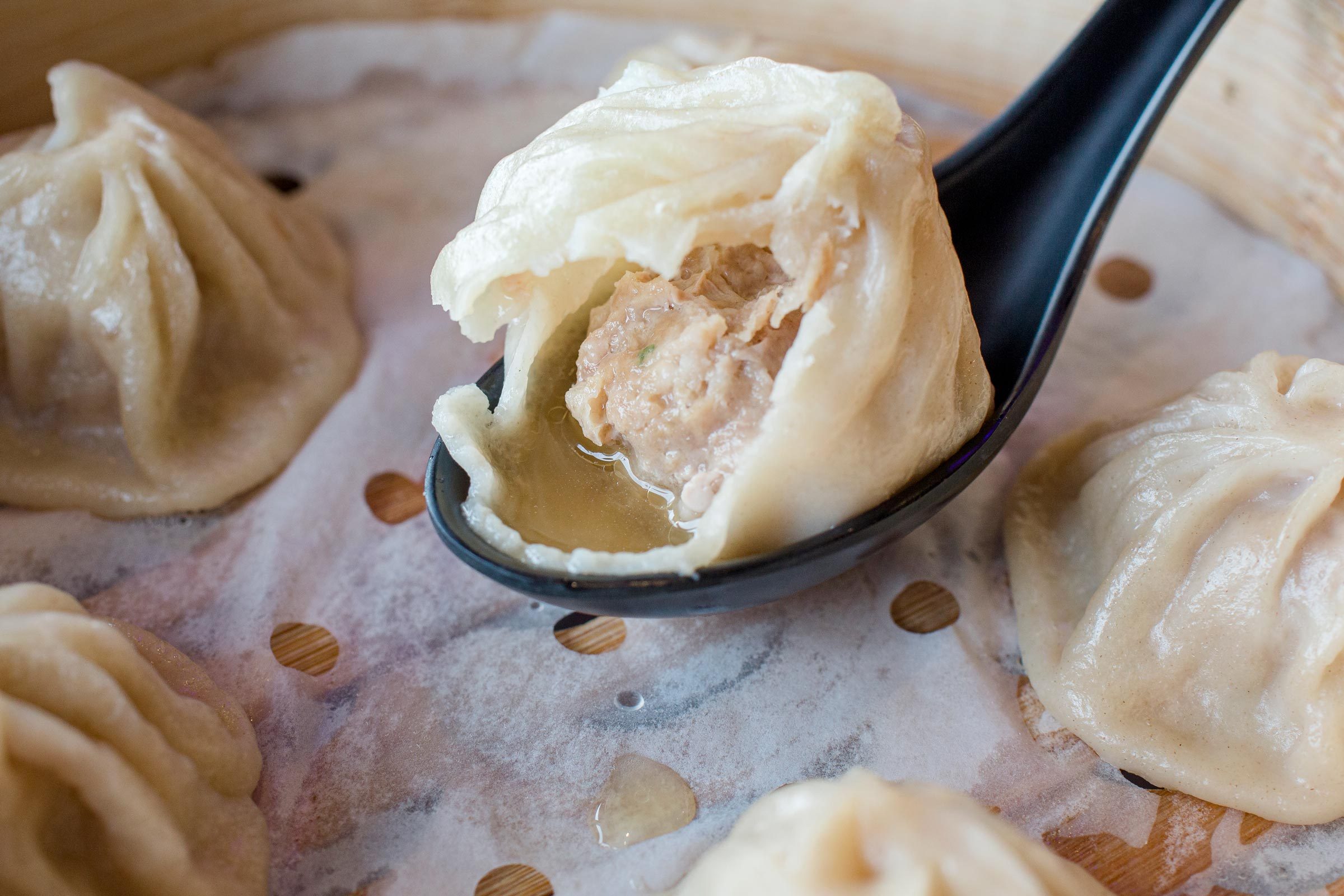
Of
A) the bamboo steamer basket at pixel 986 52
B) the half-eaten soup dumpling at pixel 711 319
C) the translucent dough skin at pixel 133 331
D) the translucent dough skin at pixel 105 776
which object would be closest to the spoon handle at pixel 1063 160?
the half-eaten soup dumpling at pixel 711 319

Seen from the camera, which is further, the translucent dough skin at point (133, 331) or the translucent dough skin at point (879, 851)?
the translucent dough skin at point (133, 331)

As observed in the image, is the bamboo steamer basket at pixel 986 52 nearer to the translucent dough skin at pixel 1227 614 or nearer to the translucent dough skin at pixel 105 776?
the translucent dough skin at pixel 1227 614

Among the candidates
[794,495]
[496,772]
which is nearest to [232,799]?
[496,772]

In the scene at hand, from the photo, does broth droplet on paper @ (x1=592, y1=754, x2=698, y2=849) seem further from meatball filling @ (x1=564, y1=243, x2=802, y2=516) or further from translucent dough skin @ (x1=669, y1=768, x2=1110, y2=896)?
meatball filling @ (x1=564, y1=243, x2=802, y2=516)

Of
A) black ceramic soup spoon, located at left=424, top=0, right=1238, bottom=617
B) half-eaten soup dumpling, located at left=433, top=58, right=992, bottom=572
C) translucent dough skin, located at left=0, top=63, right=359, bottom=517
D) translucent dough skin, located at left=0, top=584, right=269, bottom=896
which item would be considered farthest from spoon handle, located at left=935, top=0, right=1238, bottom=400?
translucent dough skin, located at left=0, top=584, right=269, bottom=896

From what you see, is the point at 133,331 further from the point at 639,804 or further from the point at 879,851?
the point at 879,851
